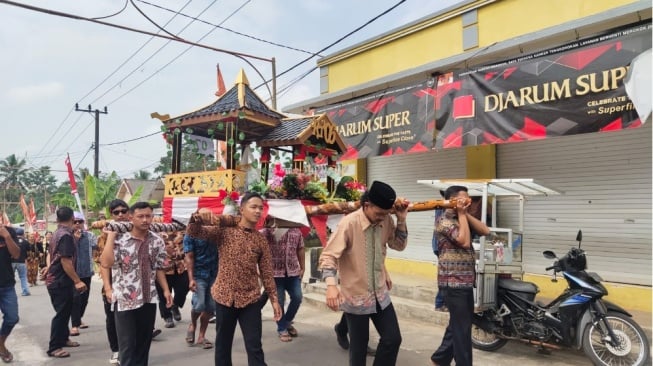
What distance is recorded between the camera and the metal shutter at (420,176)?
906 cm

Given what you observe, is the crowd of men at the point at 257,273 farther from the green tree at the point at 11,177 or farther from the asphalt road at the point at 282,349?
the green tree at the point at 11,177

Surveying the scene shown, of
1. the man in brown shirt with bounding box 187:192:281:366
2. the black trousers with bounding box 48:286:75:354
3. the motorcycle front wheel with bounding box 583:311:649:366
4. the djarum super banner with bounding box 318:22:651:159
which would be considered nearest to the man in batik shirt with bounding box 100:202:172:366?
the man in brown shirt with bounding box 187:192:281:366

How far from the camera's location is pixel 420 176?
9656mm

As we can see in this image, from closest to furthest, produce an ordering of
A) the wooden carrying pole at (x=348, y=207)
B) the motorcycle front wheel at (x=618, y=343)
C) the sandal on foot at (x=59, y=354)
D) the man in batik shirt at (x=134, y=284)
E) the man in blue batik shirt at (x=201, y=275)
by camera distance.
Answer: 1. the wooden carrying pole at (x=348, y=207)
2. the man in batik shirt at (x=134, y=284)
3. the motorcycle front wheel at (x=618, y=343)
4. the sandal on foot at (x=59, y=354)
5. the man in blue batik shirt at (x=201, y=275)

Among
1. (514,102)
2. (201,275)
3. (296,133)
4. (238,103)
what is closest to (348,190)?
(296,133)

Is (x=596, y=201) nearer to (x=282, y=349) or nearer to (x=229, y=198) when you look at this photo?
(x=282, y=349)

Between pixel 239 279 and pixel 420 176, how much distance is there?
6466 mm

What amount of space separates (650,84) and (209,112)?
16.4 feet

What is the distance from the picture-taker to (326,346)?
5.60 meters

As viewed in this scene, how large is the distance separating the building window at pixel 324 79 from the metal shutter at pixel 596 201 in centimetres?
481

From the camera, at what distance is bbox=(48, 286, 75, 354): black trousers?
5398mm

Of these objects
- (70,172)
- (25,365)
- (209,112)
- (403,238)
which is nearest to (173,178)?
(209,112)

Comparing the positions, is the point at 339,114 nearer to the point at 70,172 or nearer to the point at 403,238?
the point at 70,172

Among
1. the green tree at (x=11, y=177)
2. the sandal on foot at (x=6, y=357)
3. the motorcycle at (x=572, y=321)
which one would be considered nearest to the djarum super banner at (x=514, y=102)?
the motorcycle at (x=572, y=321)
